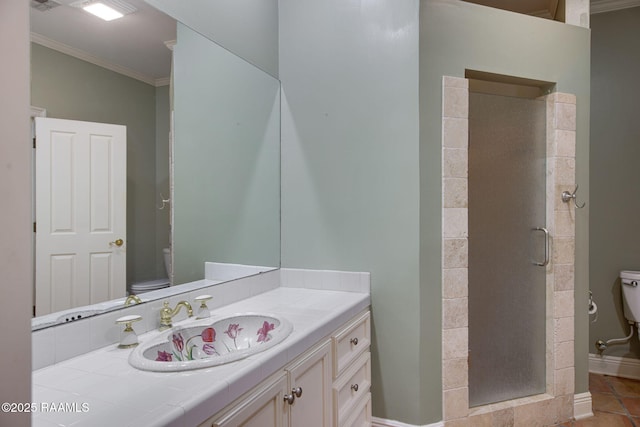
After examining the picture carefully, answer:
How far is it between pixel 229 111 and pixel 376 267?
1.15 m

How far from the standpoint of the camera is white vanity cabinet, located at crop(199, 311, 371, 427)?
1021 mm

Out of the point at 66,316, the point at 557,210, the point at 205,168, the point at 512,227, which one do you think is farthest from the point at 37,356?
the point at 557,210

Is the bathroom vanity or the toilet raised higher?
the toilet

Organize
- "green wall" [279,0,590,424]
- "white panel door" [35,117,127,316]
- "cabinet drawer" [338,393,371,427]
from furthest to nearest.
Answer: "green wall" [279,0,590,424] → "cabinet drawer" [338,393,371,427] → "white panel door" [35,117,127,316]

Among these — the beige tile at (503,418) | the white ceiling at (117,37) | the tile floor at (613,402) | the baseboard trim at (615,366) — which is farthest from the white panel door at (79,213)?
the baseboard trim at (615,366)

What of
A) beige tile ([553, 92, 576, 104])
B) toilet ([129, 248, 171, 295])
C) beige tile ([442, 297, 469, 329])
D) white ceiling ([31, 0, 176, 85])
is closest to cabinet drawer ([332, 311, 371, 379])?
beige tile ([442, 297, 469, 329])

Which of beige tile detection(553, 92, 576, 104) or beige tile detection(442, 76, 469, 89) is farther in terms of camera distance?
beige tile detection(553, 92, 576, 104)

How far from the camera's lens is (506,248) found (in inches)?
82.8

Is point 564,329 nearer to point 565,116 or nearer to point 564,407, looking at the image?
point 564,407

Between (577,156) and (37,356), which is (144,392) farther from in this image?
(577,156)

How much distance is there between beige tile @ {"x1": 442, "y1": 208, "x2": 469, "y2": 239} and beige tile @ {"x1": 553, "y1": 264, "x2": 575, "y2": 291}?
0.66 m

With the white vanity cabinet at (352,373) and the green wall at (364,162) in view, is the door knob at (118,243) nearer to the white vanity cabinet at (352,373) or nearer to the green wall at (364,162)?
the white vanity cabinet at (352,373)

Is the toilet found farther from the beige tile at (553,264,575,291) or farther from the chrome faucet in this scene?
the beige tile at (553,264,575,291)

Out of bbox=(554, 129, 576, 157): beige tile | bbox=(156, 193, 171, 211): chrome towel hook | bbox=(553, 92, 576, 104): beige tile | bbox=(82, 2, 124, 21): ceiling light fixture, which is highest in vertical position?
bbox=(82, 2, 124, 21): ceiling light fixture
